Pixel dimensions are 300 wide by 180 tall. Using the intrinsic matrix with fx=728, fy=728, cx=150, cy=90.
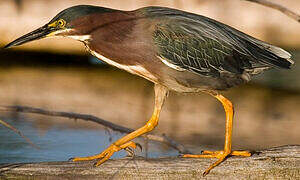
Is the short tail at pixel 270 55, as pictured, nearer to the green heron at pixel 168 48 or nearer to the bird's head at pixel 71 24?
the green heron at pixel 168 48

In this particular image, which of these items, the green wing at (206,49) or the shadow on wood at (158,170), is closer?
the shadow on wood at (158,170)

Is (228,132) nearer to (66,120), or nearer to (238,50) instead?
(238,50)

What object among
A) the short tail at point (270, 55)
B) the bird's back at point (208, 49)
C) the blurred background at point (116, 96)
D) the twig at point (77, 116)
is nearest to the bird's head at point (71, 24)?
the bird's back at point (208, 49)

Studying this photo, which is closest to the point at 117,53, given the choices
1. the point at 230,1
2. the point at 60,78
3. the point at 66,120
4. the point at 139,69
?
the point at 139,69

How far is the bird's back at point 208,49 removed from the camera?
343 cm

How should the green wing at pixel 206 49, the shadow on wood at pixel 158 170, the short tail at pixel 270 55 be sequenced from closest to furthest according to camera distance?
the shadow on wood at pixel 158 170 < the green wing at pixel 206 49 < the short tail at pixel 270 55

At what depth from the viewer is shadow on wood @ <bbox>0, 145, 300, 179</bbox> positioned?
3.29 metres

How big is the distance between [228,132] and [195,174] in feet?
1.10

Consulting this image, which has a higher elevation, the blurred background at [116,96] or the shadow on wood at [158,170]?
the blurred background at [116,96]

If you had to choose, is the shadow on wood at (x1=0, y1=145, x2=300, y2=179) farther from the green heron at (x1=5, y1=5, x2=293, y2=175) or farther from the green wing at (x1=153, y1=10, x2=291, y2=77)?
the green wing at (x1=153, y1=10, x2=291, y2=77)

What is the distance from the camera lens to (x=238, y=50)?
3523mm

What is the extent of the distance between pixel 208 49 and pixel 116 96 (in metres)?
3.35

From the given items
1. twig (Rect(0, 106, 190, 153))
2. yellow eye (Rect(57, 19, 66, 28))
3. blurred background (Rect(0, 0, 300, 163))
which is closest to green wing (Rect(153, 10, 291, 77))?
yellow eye (Rect(57, 19, 66, 28))

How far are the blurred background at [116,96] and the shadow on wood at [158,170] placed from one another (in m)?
2.01
